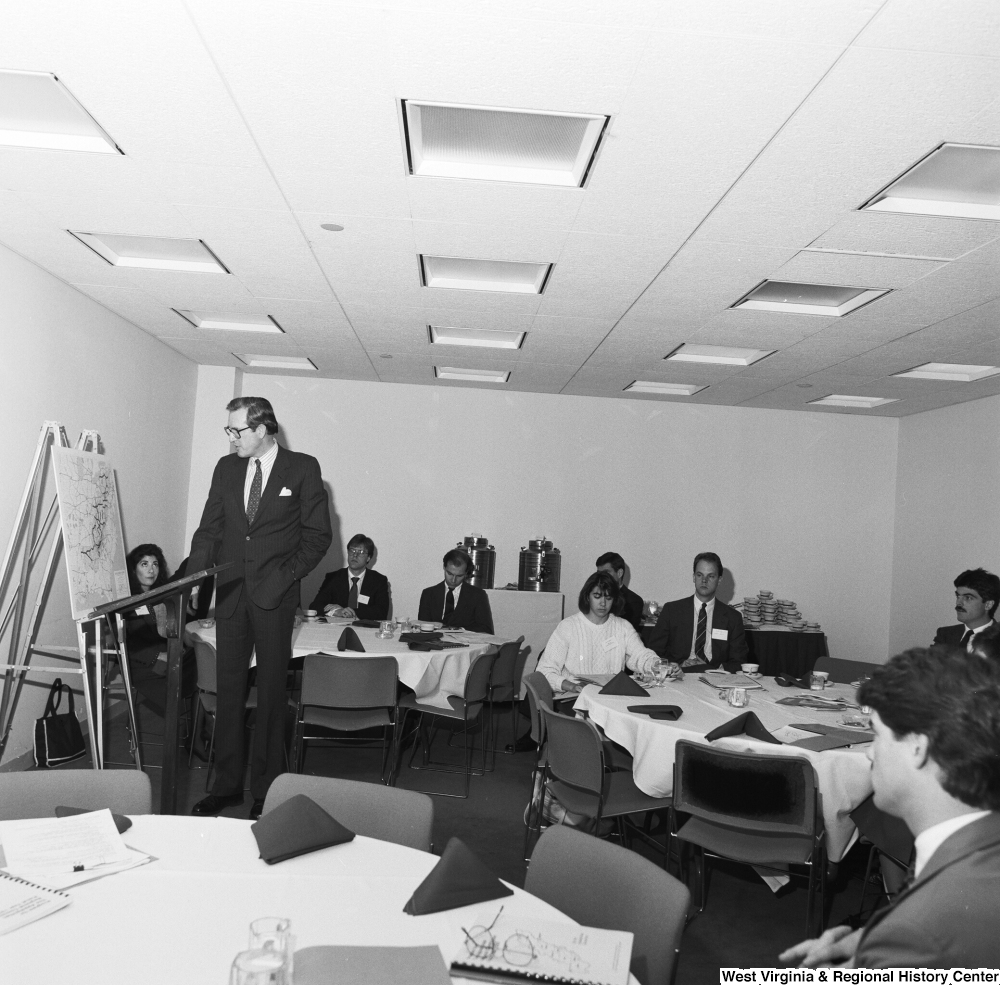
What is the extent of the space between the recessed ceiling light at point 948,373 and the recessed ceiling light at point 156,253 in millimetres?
5176

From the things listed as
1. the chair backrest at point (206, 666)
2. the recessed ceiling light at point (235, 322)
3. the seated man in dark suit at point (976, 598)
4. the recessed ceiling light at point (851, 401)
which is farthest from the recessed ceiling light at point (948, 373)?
the chair backrest at point (206, 666)

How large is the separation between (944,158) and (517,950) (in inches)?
124

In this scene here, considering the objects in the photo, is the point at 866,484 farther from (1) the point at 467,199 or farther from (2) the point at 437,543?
(1) the point at 467,199

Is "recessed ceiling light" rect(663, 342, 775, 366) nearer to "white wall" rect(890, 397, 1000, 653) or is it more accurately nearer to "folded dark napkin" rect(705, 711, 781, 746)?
"white wall" rect(890, 397, 1000, 653)

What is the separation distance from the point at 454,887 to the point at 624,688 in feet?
8.57

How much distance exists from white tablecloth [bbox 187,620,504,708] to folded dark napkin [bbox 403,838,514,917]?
3146mm

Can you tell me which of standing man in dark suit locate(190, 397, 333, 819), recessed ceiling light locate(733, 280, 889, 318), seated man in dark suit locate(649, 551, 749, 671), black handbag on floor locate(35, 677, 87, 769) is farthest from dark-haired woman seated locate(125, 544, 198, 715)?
recessed ceiling light locate(733, 280, 889, 318)

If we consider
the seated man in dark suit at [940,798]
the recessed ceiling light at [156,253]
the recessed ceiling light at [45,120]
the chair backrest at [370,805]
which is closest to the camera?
the seated man in dark suit at [940,798]

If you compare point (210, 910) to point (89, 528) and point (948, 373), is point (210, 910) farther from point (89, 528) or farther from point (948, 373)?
point (948, 373)

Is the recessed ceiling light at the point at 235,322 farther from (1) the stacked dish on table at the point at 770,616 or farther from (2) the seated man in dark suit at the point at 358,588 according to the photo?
(1) the stacked dish on table at the point at 770,616

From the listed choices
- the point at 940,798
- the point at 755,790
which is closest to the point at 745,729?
the point at 755,790

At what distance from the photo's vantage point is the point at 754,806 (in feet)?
10.4

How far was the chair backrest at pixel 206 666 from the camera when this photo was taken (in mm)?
4836

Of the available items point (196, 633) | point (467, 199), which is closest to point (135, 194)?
point (467, 199)
